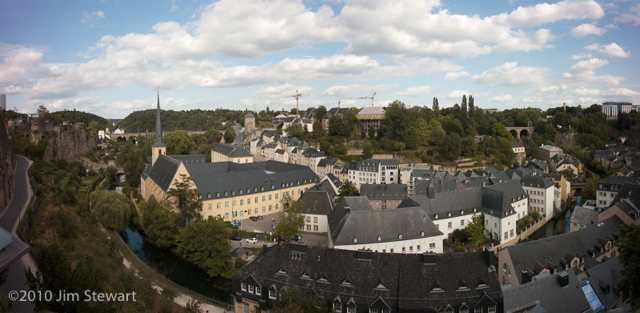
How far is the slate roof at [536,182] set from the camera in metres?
42.4

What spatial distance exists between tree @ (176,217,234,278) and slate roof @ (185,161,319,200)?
906 centimetres

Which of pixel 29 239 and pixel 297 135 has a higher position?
pixel 297 135

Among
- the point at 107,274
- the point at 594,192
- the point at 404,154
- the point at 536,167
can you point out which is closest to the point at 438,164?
the point at 404,154

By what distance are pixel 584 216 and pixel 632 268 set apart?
831 inches

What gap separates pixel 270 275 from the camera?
18516mm

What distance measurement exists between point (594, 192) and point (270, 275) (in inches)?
1638

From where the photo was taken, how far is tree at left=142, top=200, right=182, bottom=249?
30.9m

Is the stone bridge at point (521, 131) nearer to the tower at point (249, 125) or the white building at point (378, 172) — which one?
the white building at point (378, 172)

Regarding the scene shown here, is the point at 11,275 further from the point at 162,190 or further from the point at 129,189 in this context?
the point at 129,189

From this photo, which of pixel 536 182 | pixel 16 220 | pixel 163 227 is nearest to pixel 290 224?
pixel 163 227

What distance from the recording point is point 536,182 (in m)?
43.0

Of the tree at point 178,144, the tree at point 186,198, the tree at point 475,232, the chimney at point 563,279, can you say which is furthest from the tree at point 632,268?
the tree at point 178,144

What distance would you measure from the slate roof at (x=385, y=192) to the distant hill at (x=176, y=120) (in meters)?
81.3

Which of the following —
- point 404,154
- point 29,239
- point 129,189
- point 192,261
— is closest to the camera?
point 29,239
